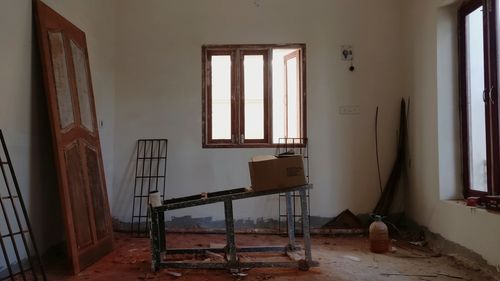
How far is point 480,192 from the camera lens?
147 inches

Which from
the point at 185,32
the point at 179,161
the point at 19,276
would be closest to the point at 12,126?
the point at 19,276

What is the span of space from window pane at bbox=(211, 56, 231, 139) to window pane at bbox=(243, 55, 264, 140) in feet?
0.79

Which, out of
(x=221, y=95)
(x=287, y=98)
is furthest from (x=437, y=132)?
(x=221, y=95)

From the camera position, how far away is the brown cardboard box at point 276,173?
3.25 meters

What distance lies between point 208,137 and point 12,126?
2.47 meters

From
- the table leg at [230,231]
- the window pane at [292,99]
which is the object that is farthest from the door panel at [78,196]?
the window pane at [292,99]

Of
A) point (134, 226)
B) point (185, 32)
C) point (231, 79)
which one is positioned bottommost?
point (134, 226)

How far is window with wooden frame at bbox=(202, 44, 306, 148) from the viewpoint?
5.12 metres

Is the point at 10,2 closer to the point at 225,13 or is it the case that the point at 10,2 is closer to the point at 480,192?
the point at 225,13

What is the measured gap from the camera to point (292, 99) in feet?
17.3

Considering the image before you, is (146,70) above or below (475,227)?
above

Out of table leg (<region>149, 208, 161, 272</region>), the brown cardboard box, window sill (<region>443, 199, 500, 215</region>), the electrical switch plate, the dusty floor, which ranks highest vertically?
the electrical switch plate

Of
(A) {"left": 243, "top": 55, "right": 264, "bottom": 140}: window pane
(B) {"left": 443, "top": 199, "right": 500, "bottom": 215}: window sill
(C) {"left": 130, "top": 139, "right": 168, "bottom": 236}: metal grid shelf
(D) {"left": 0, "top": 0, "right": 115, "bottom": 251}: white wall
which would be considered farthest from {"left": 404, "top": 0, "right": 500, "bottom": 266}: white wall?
(D) {"left": 0, "top": 0, "right": 115, "bottom": 251}: white wall

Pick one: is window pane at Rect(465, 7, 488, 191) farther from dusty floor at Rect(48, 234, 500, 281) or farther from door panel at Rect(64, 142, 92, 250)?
door panel at Rect(64, 142, 92, 250)
